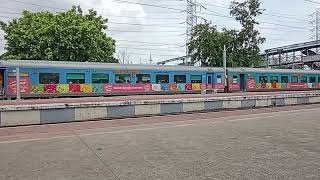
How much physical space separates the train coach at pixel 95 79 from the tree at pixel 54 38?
789 centimetres

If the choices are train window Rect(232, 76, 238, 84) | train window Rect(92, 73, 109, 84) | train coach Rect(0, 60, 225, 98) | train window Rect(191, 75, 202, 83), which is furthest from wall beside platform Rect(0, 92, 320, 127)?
train window Rect(232, 76, 238, 84)

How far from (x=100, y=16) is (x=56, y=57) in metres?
8.09

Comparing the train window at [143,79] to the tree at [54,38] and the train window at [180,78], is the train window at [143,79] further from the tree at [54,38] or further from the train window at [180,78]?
the tree at [54,38]

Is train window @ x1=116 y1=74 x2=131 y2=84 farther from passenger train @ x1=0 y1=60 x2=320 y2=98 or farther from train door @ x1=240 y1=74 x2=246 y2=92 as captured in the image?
train door @ x1=240 y1=74 x2=246 y2=92

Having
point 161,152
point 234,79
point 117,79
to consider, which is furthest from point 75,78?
point 161,152

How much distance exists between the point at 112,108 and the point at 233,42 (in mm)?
45517

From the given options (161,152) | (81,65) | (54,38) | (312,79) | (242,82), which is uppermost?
(54,38)

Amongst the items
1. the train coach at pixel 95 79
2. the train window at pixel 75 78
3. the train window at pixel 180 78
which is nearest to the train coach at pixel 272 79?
the train coach at pixel 95 79

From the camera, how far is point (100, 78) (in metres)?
29.3

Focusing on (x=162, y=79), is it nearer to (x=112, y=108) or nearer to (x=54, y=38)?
(x=54, y=38)

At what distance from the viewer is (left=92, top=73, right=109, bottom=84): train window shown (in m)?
29.0

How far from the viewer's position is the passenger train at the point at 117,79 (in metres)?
25.9

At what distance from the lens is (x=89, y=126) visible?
13523 mm

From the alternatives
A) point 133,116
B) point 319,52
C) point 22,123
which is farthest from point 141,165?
point 319,52
